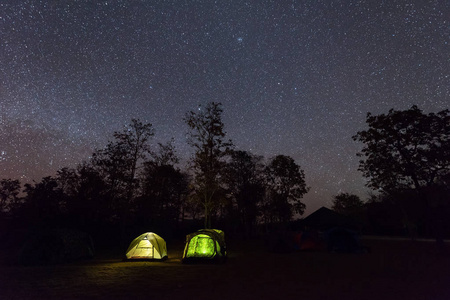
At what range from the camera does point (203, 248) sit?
17031 millimetres

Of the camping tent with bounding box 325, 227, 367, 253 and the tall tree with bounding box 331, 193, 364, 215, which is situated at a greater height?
the tall tree with bounding box 331, 193, 364, 215

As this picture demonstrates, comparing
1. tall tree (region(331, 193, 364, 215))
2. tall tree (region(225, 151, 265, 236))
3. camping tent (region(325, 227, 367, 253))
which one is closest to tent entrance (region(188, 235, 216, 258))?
camping tent (region(325, 227, 367, 253))

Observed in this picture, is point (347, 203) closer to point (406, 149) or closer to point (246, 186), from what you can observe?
point (246, 186)

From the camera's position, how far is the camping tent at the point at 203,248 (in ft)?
54.6

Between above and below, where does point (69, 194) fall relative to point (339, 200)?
below

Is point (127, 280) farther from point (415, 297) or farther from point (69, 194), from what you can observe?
point (69, 194)

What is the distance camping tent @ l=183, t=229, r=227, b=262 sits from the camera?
1664 cm

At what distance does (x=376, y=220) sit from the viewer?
196 feet

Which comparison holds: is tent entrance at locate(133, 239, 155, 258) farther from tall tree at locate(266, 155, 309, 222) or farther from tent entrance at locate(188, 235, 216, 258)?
tall tree at locate(266, 155, 309, 222)

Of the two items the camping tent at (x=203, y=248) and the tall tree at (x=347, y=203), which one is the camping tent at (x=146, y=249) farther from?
the tall tree at (x=347, y=203)

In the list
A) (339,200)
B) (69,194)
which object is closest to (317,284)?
(69,194)

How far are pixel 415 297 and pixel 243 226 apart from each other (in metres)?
44.1

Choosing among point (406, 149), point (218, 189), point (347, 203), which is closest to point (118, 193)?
point (218, 189)

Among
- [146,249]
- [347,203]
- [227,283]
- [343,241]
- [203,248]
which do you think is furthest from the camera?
[347,203]
